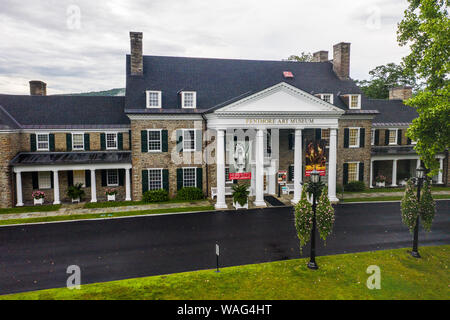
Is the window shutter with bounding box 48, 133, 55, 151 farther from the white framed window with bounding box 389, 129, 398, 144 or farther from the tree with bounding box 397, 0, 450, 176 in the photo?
the white framed window with bounding box 389, 129, 398, 144

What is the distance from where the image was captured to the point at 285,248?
55.8 ft

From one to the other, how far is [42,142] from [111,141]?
5.63m

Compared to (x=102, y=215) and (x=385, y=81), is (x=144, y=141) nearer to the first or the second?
(x=102, y=215)

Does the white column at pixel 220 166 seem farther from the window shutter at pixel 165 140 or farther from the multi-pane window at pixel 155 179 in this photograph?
the multi-pane window at pixel 155 179

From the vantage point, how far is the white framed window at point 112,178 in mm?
29109

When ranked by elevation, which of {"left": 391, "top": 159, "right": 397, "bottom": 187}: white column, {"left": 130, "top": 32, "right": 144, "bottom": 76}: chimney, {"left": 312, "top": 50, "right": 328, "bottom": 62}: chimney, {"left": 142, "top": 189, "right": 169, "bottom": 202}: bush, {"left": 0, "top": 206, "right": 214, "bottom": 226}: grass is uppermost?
{"left": 312, "top": 50, "right": 328, "bottom": 62}: chimney

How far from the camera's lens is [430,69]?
51.5ft

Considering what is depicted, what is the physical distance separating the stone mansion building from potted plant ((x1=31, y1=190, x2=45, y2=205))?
73 cm

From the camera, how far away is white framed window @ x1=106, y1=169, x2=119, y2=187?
95.5ft

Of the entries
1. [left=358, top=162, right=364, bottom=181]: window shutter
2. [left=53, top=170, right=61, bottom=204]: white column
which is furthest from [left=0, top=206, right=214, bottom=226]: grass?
[left=358, top=162, right=364, bottom=181]: window shutter

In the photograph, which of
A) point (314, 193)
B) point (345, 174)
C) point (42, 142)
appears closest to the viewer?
→ point (314, 193)

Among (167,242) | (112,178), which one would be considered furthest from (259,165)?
(112,178)

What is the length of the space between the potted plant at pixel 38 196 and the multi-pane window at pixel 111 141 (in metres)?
6.56
